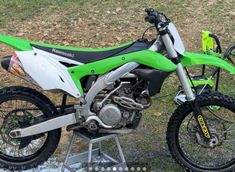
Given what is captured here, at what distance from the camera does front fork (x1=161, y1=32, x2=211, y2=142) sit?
3.71m

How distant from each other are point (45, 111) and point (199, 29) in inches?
154

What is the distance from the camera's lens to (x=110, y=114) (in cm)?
384

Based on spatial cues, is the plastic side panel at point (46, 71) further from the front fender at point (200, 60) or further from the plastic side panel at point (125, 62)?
the front fender at point (200, 60)

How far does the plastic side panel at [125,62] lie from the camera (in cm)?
370

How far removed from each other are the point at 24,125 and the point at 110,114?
0.76 metres

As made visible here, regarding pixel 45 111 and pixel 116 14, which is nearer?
pixel 45 111

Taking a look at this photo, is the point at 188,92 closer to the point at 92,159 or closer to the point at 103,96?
the point at 103,96

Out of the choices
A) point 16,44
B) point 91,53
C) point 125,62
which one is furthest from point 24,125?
point 125,62

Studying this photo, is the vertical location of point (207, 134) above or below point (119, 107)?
below

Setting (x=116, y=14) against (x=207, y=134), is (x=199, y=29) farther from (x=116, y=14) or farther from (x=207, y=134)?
(x=207, y=134)

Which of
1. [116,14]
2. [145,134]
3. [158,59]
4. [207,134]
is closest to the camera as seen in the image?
[158,59]

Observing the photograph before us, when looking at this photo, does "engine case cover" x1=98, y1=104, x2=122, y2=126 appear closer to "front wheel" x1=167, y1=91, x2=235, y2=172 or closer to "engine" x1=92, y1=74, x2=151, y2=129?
"engine" x1=92, y1=74, x2=151, y2=129

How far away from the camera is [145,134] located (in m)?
4.78

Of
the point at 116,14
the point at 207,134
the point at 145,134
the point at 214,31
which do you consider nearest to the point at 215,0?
the point at 214,31
